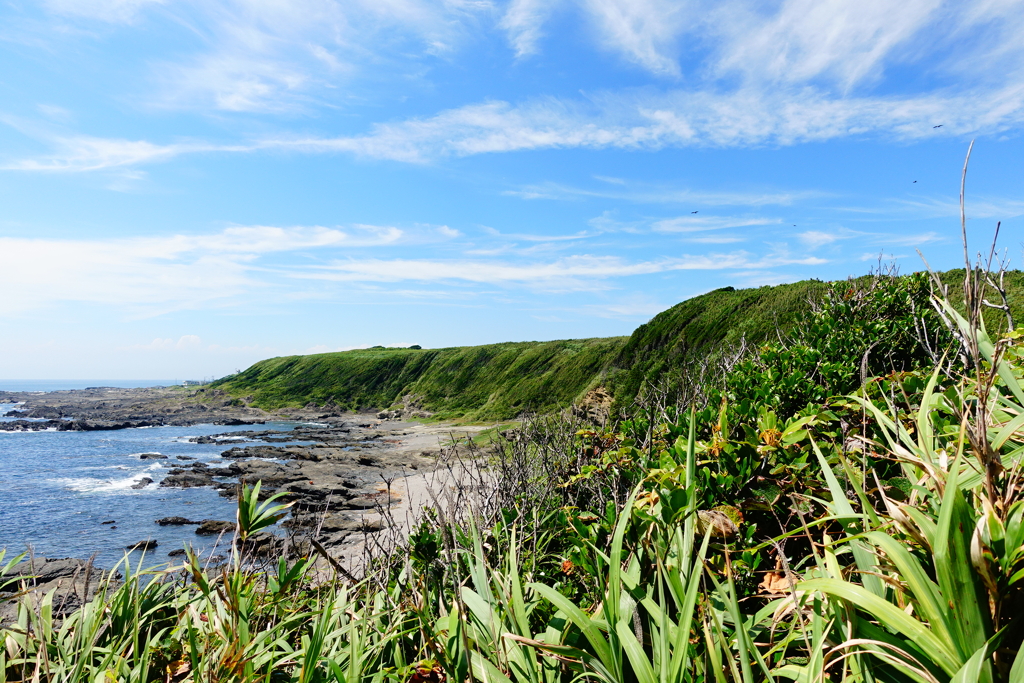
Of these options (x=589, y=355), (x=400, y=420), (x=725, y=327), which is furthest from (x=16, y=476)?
(x=725, y=327)

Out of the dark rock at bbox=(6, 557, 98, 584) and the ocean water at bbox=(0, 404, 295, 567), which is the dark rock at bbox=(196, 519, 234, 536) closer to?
the ocean water at bbox=(0, 404, 295, 567)

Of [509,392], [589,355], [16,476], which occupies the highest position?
[589,355]

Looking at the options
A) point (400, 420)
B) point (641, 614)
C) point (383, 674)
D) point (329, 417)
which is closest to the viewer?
point (641, 614)

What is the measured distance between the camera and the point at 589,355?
2989 cm

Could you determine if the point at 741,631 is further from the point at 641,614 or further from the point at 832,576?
the point at 641,614

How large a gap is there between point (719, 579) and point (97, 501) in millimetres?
22363

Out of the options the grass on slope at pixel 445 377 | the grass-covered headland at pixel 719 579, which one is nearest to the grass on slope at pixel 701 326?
the grass on slope at pixel 445 377

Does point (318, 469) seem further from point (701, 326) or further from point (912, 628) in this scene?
point (912, 628)

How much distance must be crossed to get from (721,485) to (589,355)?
28.3 meters

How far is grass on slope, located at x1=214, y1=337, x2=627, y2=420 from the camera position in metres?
30.0

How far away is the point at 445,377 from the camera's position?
158 ft

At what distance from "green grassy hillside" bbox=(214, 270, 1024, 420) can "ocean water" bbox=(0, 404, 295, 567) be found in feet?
34.3

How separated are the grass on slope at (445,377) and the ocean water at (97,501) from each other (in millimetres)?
13592

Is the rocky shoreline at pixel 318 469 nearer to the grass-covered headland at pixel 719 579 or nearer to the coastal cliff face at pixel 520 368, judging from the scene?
the grass-covered headland at pixel 719 579
